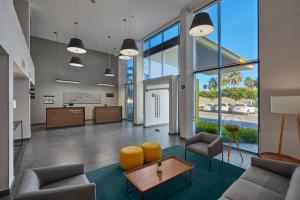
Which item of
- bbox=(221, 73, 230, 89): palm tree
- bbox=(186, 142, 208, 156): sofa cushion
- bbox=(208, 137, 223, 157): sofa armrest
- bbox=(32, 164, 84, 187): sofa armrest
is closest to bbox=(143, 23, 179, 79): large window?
bbox=(221, 73, 230, 89): palm tree

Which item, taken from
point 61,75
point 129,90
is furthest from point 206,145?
point 61,75

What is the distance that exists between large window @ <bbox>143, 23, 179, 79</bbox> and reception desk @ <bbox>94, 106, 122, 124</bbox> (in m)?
3.36

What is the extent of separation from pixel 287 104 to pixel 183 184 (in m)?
2.43

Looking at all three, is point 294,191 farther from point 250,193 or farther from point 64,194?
point 64,194

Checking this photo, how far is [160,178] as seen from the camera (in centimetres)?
239

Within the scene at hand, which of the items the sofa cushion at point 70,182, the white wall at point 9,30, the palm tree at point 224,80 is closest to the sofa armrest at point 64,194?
the sofa cushion at point 70,182

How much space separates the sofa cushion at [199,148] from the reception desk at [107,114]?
23.5ft

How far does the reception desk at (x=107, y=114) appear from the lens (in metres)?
9.40

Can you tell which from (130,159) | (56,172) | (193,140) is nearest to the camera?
(56,172)

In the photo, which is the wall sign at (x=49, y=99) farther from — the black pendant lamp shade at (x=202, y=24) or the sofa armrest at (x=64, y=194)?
the black pendant lamp shade at (x=202, y=24)

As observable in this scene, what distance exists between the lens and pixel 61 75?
9.56 meters

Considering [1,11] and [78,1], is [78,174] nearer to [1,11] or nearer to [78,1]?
[1,11]

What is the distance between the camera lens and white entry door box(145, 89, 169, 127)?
8.33m

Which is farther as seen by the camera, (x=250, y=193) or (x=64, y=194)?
(x=250, y=193)
